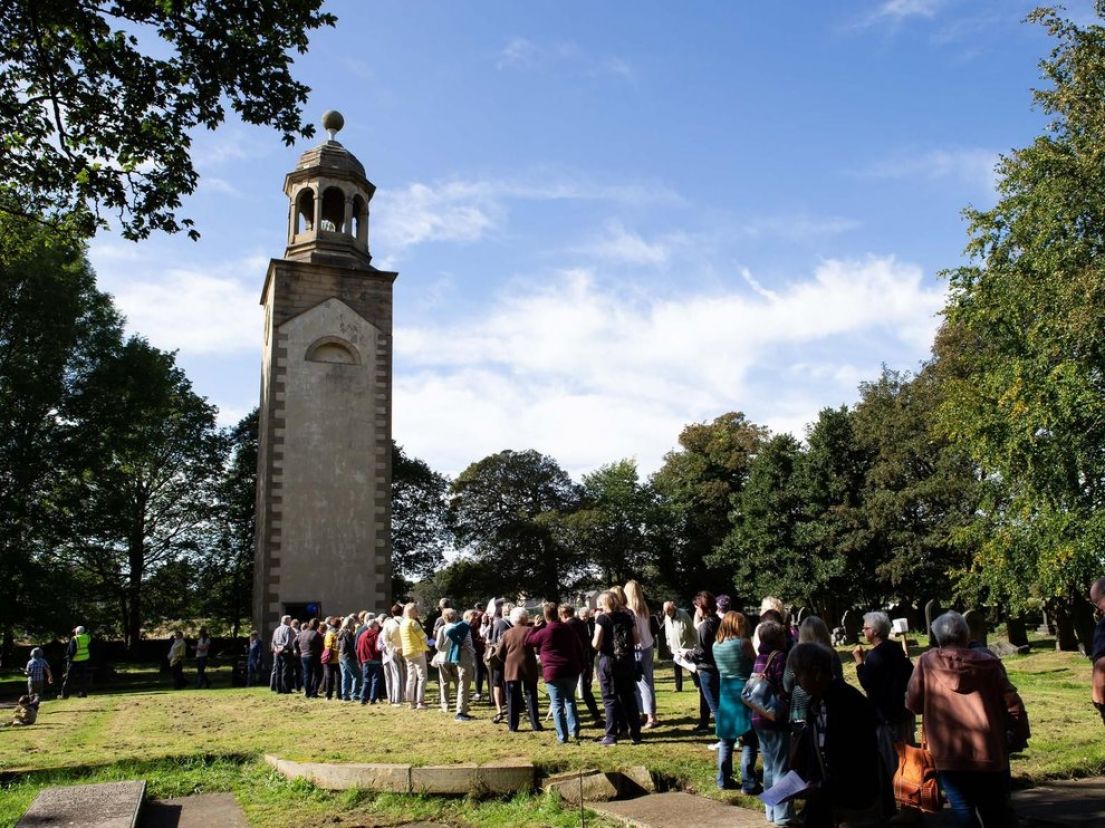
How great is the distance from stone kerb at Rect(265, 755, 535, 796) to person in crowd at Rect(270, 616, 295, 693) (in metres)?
12.8

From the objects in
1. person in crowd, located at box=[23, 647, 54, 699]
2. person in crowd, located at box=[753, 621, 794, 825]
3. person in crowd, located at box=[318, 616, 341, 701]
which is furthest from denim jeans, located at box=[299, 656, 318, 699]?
person in crowd, located at box=[753, 621, 794, 825]

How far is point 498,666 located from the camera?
12.8 metres

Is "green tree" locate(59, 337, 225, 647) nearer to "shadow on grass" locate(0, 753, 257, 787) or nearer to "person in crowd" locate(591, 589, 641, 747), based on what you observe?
"shadow on grass" locate(0, 753, 257, 787)

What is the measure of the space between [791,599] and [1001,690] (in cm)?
3758

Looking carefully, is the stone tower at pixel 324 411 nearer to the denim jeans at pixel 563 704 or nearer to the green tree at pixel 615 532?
the denim jeans at pixel 563 704

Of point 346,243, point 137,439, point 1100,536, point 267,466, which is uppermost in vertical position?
point 346,243

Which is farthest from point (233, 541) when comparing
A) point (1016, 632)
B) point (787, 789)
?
point (787, 789)

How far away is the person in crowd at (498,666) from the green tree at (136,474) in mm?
21752

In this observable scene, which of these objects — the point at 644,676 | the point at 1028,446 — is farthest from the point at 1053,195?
the point at 644,676

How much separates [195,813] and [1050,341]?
65.7 ft

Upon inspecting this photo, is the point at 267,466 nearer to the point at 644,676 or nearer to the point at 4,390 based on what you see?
the point at 4,390

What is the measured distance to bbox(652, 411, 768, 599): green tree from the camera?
49.6 meters

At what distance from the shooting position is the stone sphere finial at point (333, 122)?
3141 cm

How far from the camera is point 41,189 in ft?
33.9
